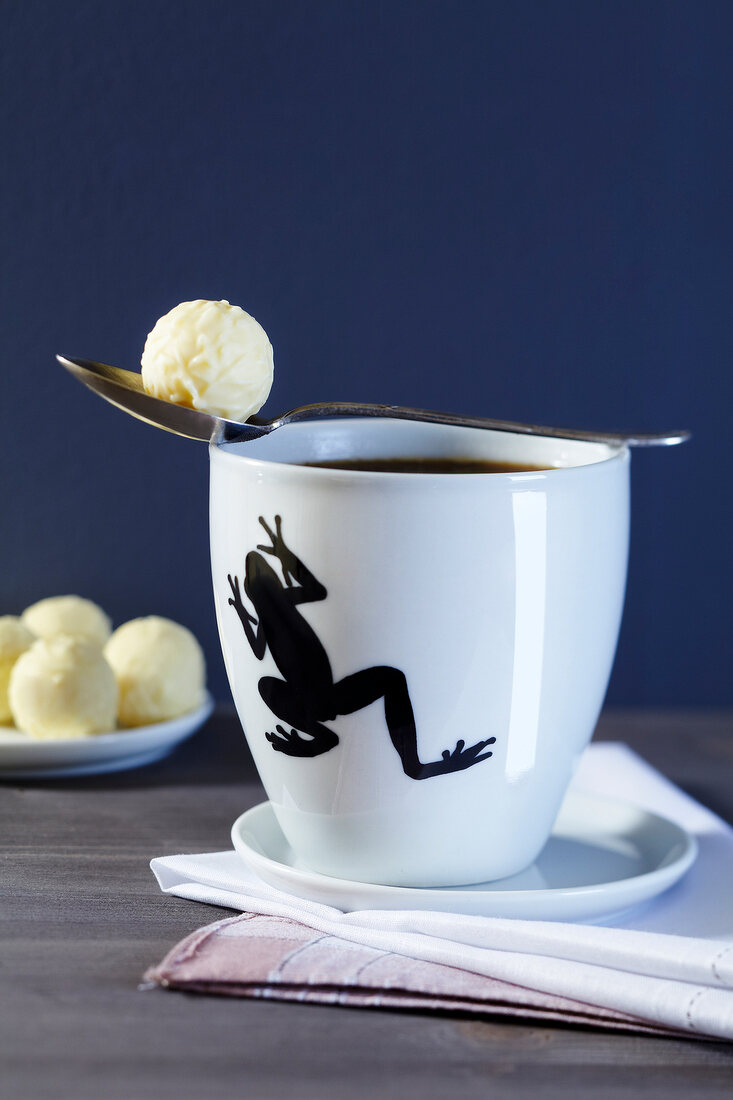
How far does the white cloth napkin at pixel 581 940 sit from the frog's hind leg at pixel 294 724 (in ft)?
0.17

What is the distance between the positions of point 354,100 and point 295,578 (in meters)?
0.56

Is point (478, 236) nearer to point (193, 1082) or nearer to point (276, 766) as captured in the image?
point (276, 766)

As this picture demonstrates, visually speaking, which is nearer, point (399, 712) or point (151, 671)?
point (399, 712)

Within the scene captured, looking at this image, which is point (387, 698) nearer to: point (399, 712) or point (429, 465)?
point (399, 712)

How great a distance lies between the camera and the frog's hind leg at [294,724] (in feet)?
1.31

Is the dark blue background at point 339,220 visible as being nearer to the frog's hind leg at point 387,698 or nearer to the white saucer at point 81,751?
the white saucer at point 81,751

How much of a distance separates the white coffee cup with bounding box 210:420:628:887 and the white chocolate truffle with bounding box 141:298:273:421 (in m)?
0.02

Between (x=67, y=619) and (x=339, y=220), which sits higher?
(x=339, y=220)

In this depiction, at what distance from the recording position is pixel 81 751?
0.58 m

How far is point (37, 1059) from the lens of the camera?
0.31 metres

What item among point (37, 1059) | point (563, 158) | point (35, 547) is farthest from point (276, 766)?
point (563, 158)

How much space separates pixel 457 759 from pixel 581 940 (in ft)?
0.25

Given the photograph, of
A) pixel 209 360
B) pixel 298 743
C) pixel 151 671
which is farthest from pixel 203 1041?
pixel 151 671

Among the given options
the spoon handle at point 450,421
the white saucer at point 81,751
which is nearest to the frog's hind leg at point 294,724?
the spoon handle at point 450,421
